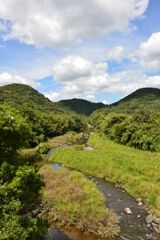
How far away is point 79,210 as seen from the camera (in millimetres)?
16062

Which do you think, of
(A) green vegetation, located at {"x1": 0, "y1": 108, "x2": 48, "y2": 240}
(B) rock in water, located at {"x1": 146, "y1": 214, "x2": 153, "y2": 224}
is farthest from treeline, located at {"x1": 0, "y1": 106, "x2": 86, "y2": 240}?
(B) rock in water, located at {"x1": 146, "y1": 214, "x2": 153, "y2": 224}

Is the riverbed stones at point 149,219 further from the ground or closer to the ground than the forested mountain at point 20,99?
closer to the ground

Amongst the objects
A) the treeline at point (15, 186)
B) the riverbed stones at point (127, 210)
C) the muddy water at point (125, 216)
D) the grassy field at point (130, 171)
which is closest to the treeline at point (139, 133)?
the grassy field at point (130, 171)

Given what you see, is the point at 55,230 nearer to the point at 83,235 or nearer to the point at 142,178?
the point at 83,235

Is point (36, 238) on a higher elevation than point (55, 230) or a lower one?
higher

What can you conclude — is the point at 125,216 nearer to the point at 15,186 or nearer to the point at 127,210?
the point at 127,210

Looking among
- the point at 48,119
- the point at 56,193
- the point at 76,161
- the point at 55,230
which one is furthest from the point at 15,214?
the point at 48,119

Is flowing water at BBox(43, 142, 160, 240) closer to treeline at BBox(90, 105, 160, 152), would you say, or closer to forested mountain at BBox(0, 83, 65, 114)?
treeline at BBox(90, 105, 160, 152)

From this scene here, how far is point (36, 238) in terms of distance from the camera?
941 centimetres

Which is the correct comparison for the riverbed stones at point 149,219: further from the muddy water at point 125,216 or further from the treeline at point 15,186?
the treeline at point 15,186

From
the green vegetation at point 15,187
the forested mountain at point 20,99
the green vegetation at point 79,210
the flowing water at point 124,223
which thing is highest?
the forested mountain at point 20,99

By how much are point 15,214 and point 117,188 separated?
17827mm

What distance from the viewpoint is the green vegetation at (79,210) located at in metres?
15.0

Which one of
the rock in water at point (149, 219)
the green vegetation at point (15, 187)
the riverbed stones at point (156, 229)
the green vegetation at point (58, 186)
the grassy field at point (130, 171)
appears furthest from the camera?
the grassy field at point (130, 171)
